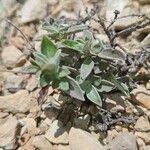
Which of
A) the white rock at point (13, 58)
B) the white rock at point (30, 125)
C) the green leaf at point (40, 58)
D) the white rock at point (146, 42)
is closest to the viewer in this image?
the green leaf at point (40, 58)

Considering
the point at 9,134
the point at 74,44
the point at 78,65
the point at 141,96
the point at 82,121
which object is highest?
the point at 74,44

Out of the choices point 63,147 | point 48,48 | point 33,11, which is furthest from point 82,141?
point 33,11

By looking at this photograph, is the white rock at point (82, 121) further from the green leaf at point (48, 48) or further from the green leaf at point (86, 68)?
the green leaf at point (48, 48)

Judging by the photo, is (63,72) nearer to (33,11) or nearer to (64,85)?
(64,85)

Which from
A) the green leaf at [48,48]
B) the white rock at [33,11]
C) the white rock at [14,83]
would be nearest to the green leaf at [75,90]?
the green leaf at [48,48]

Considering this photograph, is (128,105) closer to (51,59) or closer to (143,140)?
Result: (143,140)

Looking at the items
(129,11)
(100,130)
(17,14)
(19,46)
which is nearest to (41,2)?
(17,14)

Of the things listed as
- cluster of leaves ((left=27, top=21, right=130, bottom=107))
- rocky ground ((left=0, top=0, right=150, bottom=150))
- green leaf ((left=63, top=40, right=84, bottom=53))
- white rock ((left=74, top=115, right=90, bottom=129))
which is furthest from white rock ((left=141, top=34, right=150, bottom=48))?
white rock ((left=74, top=115, right=90, bottom=129))
